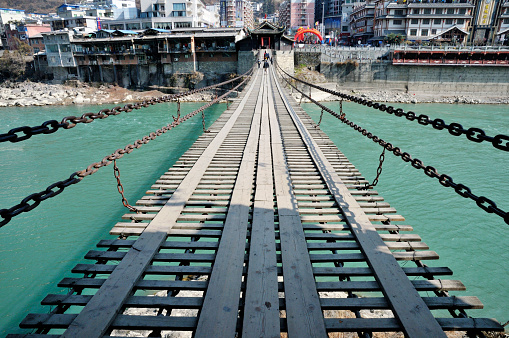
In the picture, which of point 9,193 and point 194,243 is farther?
point 9,193

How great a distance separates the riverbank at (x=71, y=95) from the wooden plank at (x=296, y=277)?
1262 inches

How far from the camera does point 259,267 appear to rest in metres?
2.83

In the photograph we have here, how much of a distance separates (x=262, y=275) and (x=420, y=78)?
3971cm

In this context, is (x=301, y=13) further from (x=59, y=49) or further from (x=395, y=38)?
(x=59, y=49)

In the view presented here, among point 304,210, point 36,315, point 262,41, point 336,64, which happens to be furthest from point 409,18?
point 36,315

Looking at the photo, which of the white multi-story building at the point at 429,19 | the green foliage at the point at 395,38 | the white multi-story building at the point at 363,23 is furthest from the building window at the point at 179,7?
the green foliage at the point at 395,38

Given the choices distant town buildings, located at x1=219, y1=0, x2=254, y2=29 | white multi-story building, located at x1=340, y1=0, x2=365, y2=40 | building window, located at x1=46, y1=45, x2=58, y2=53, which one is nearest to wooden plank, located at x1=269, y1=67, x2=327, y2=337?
building window, located at x1=46, y1=45, x2=58, y2=53

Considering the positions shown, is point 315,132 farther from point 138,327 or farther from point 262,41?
point 262,41

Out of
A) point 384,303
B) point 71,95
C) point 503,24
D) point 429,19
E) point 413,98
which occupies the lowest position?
point 413,98

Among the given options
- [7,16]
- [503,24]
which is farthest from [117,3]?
[503,24]

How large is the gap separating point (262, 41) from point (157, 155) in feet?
84.6

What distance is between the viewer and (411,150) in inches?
703

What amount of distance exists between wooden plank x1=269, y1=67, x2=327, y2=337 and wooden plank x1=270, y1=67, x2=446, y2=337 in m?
0.61

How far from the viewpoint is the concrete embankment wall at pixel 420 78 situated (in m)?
33.9
